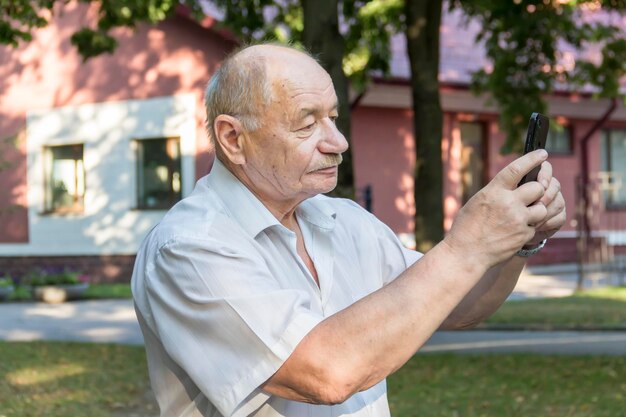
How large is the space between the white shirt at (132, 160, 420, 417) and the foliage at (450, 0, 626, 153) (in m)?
12.3

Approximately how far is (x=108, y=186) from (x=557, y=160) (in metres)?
9.97

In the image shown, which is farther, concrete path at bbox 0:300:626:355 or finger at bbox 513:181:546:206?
concrete path at bbox 0:300:626:355

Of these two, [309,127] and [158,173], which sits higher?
[158,173]

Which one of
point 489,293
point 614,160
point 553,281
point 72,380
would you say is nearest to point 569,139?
point 614,160

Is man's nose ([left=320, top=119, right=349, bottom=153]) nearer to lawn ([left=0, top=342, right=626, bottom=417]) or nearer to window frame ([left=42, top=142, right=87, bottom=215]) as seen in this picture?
lawn ([left=0, top=342, right=626, bottom=417])

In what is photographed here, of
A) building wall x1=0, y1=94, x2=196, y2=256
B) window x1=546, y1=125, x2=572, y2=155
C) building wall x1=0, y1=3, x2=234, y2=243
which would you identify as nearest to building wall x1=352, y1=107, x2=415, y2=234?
building wall x1=0, y1=3, x2=234, y2=243

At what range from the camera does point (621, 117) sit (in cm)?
2902

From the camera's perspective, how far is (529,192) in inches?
90.5

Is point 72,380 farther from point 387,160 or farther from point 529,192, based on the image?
point 387,160

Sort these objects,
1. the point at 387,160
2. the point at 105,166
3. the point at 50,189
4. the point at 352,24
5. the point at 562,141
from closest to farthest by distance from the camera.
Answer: the point at 352,24 → the point at 387,160 → the point at 105,166 → the point at 50,189 → the point at 562,141

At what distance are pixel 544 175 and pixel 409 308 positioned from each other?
0.40m

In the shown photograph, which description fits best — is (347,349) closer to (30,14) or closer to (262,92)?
(262,92)

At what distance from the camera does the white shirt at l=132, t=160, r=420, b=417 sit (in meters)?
2.25

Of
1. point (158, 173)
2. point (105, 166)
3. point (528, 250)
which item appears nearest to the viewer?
point (528, 250)
